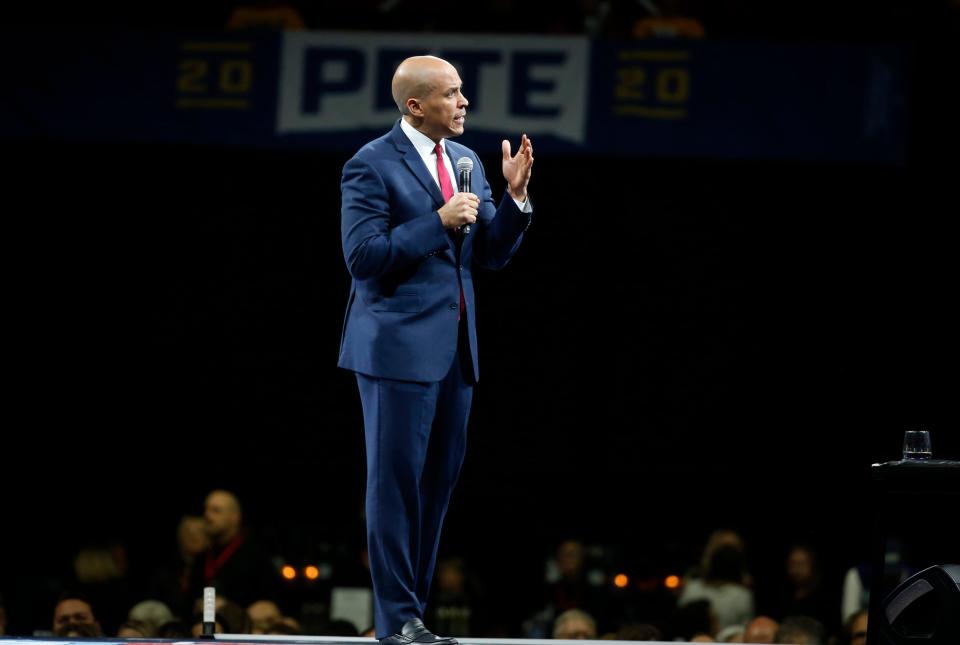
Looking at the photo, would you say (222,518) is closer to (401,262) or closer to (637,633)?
(637,633)

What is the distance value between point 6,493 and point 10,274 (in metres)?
1.23

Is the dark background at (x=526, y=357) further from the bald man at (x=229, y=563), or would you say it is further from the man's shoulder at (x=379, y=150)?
the man's shoulder at (x=379, y=150)

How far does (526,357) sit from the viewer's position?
7535 millimetres

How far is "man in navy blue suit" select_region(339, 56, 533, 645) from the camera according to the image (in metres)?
3.17

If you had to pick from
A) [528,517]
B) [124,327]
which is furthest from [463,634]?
[124,327]

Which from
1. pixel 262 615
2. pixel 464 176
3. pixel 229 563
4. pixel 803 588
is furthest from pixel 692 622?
pixel 464 176

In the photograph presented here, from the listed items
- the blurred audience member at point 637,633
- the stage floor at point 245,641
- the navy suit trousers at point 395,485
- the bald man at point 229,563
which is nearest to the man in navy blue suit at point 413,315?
the navy suit trousers at point 395,485

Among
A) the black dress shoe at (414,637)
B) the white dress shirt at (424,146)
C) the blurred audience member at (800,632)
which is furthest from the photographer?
the blurred audience member at (800,632)

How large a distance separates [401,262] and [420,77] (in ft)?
1.52

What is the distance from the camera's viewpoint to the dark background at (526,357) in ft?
24.0

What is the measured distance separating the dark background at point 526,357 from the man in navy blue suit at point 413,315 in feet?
12.9

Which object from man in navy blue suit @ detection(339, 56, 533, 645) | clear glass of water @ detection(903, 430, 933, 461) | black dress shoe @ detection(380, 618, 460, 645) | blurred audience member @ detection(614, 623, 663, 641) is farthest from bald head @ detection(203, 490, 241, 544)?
clear glass of water @ detection(903, 430, 933, 461)

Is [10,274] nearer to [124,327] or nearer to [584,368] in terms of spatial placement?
[124,327]

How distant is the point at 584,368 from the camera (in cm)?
750
